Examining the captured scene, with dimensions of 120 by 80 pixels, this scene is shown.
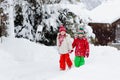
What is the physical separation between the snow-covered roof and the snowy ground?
22880 millimetres

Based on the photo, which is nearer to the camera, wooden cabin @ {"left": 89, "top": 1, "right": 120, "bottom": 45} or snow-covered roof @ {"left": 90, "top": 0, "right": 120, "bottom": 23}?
wooden cabin @ {"left": 89, "top": 1, "right": 120, "bottom": 45}

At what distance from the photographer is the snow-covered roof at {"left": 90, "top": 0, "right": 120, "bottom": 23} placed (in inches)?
1511

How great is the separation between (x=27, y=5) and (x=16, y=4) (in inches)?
29.5

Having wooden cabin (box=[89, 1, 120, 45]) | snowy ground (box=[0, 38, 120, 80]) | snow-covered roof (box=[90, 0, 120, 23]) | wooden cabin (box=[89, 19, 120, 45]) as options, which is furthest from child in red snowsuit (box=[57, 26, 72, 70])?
wooden cabin (box=[89, 19, 120, 45])

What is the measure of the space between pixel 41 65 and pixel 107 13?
96.4 ft

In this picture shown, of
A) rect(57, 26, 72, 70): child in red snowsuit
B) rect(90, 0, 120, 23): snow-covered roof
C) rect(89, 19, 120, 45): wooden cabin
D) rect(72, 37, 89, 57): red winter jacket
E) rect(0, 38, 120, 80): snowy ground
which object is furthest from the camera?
rect(90, 0, 120, 23): snow-covered roof

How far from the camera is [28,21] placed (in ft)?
57.2

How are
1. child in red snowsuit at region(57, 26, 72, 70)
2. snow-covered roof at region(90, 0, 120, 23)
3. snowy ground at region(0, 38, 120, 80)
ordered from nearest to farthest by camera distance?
snowy ground at region(0, 38, 120, 80) < child in red snowsuit at region(57, 26, 72, 70) < snow-covered roof at region(90, 0, 120, 23)

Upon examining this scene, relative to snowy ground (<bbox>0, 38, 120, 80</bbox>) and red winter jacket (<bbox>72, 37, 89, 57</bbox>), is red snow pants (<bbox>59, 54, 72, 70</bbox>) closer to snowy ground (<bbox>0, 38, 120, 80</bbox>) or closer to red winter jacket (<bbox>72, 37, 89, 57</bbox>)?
snowy ground (<bbox>0, 38, 120, 80</bbox>)

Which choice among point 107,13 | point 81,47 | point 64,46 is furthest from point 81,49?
point 107,13

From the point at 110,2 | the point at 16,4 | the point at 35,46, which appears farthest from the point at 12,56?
the point at 110,2

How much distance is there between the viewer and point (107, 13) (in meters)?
41.0

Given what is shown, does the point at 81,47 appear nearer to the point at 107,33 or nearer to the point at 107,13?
the point at 107,33

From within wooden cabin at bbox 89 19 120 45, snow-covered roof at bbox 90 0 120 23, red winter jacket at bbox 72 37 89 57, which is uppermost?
snow-covered roof at bbox 90 0 120 23
